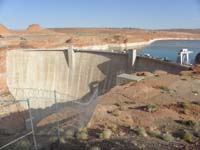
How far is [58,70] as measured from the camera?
27.7 m

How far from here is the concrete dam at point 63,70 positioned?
81.7 feet

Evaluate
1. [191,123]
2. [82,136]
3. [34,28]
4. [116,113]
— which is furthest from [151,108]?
[34,28]

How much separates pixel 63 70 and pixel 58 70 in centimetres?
48

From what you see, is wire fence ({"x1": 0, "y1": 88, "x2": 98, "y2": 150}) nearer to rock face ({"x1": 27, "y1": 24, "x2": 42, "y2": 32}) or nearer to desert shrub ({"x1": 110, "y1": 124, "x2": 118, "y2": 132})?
desert shrub ({"x1": 110, "y1": 124, "x2": 118, "y2": 132})

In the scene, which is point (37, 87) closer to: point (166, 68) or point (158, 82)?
point (166, 68)

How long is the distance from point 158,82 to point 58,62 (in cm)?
1450

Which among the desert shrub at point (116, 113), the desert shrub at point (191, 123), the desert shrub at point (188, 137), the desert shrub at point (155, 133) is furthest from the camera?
the desert shrub at point (116, 113)

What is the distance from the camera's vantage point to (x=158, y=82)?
14992 mm

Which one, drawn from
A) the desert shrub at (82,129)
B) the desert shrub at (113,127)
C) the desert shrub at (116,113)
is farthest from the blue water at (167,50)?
the desert shrub at (82,129)

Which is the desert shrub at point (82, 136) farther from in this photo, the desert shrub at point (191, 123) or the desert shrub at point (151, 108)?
the desert shrub at point (151, 108)

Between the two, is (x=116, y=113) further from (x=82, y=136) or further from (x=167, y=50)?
(x=167, y=50)

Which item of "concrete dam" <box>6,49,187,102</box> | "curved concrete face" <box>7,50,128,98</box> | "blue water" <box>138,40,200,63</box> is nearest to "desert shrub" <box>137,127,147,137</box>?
"concrete dam" <box>6,49,187,102</box>

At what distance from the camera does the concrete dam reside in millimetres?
24906

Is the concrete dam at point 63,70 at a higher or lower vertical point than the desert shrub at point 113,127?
lower
